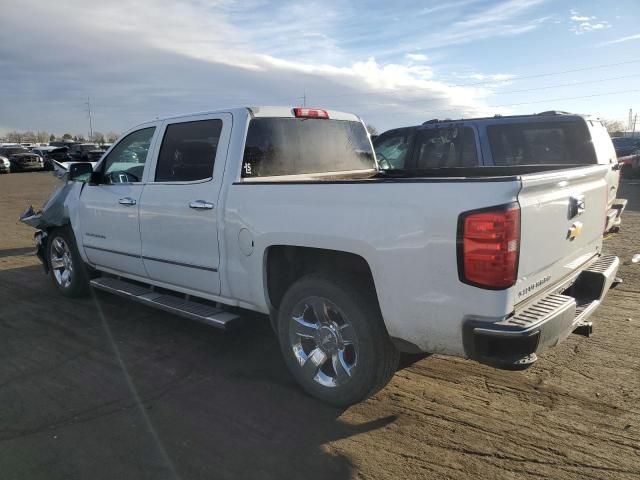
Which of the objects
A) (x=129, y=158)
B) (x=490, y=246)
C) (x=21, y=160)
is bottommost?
(x=21, y=160)

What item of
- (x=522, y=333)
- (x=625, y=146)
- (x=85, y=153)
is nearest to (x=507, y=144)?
(x=522, y=333)

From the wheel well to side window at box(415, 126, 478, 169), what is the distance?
431cm

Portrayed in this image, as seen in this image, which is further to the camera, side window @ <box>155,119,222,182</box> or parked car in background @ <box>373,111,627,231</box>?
parked car in background @ <box>373,111,627,231</box>

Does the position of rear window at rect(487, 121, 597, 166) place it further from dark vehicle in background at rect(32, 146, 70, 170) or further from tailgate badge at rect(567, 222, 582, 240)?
dark vehicle in background at rect(32, 146, 70, 170)

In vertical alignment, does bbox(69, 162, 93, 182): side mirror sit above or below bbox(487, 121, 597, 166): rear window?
below

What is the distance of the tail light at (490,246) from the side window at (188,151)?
7.56 feet

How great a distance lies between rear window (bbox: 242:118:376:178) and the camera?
421cm

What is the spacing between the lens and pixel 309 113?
469 cm

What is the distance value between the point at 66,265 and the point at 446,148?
5.39 metres

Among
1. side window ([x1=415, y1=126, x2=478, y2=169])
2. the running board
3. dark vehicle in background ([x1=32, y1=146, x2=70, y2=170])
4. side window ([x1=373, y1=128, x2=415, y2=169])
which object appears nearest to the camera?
the running board

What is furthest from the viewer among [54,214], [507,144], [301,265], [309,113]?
[507,144]

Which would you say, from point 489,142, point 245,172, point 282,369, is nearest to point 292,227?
point 245,172

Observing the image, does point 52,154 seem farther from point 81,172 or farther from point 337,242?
point 337,242

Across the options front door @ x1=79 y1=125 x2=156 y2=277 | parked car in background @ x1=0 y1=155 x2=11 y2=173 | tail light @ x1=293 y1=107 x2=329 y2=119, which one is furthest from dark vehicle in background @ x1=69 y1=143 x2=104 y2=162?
tail light @ x1=293 y1=107 x2=329 y2=119
